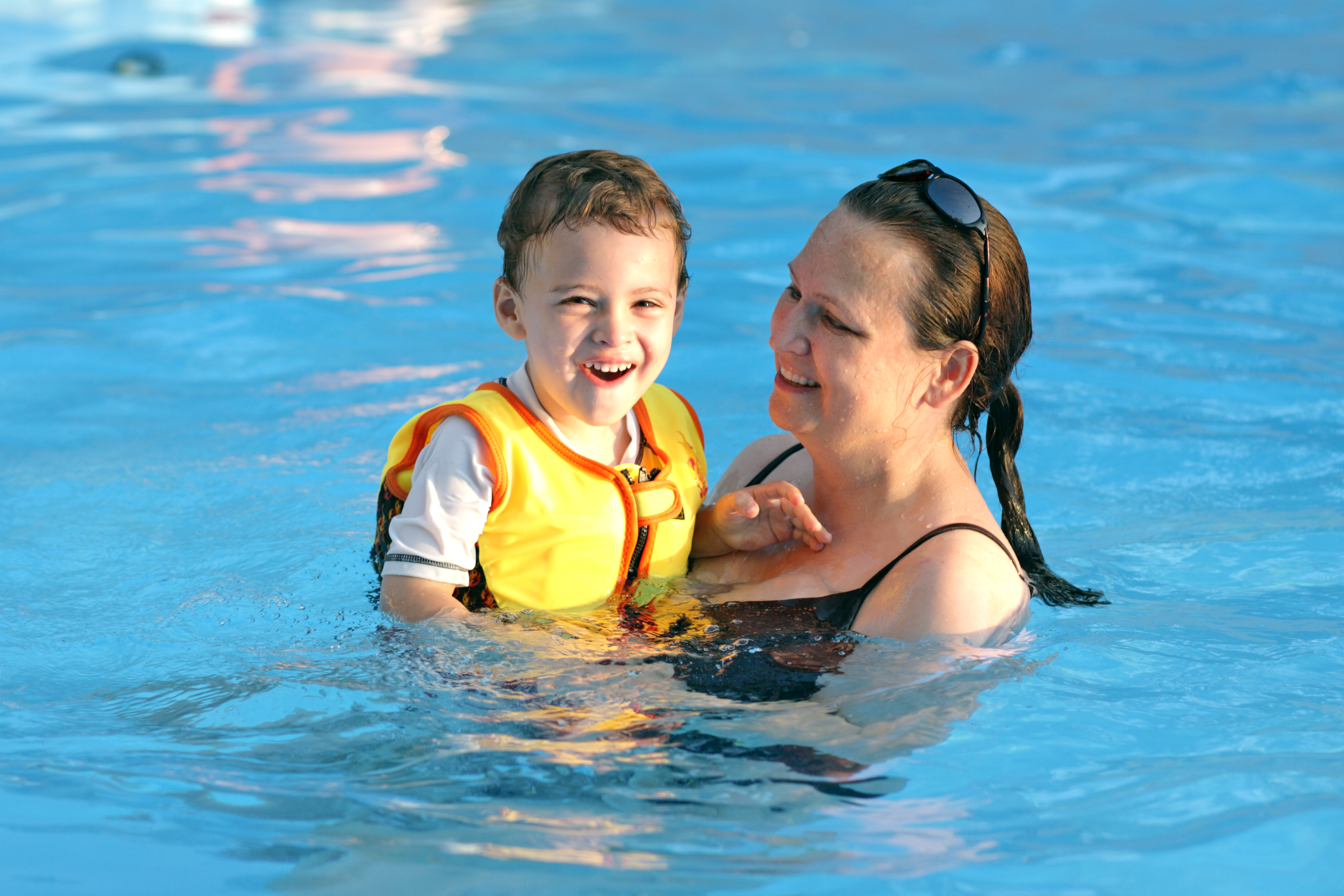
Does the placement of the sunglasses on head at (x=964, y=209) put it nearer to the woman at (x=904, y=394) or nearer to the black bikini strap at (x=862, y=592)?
the woman at (x=904, y=394)

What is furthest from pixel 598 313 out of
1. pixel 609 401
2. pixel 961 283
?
pixel 961 283

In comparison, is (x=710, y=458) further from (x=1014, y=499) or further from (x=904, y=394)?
(x=904, y=394)

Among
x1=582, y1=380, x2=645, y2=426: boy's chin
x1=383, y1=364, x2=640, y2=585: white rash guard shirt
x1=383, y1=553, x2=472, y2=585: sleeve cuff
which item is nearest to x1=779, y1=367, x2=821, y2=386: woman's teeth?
x1=582, y1=380, x2=645, y2=426: boy's chin

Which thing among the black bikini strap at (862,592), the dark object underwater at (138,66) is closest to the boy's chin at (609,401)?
the black bikini strap at (862,592)

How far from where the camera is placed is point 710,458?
5648 mm

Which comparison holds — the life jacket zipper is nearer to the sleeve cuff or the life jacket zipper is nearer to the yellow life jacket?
the yellow life jacket

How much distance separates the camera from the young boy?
11.0ft

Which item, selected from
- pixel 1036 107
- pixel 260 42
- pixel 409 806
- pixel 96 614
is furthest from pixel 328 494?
pixel 260 42

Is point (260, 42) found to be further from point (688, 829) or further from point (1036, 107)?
point (688, 829)

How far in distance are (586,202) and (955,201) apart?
911 mm

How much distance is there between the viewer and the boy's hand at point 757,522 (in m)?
3.57

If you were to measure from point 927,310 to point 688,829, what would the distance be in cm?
138

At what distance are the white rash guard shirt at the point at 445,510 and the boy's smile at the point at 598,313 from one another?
28 cm

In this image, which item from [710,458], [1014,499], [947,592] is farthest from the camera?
[710,458]
